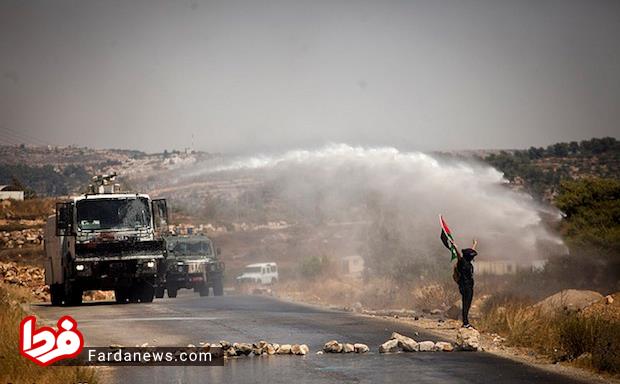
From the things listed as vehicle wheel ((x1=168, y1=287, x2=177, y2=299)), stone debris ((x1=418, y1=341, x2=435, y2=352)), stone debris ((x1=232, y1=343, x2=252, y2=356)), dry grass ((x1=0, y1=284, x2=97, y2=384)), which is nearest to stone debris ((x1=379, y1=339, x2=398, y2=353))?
stone debris ((x1=418, y1=341, x2=435, y2=352))

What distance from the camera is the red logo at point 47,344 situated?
55.6 feet

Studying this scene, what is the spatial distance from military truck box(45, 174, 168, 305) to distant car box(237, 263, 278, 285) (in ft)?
102

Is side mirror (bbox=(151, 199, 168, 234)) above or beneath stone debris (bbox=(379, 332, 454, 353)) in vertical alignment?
above

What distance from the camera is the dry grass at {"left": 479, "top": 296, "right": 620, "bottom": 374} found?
1924cm

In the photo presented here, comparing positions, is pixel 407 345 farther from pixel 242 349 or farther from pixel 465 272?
pixel 465 272

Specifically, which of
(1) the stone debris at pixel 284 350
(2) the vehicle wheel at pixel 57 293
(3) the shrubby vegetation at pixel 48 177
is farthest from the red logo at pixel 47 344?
(3) the shrubby vegetation at pixel 48 177

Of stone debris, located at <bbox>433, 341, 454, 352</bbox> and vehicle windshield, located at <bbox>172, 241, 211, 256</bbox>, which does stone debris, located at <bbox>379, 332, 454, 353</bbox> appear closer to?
stone debris, located at <bbox>433, 341, 454, 352</bbox>

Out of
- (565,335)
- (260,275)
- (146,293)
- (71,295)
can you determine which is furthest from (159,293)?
(565,335)

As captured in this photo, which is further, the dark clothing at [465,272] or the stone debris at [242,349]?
the dark clothing at [465,272]

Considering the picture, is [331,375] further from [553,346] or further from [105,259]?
[105,259]

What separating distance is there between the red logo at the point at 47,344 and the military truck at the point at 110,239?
15.6 metres

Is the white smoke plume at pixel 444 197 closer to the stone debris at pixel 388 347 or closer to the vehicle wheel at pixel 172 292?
the vehicle wheel at pixel 172 292

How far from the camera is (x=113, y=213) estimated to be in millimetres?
34781

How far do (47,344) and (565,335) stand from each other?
9.81 meters
